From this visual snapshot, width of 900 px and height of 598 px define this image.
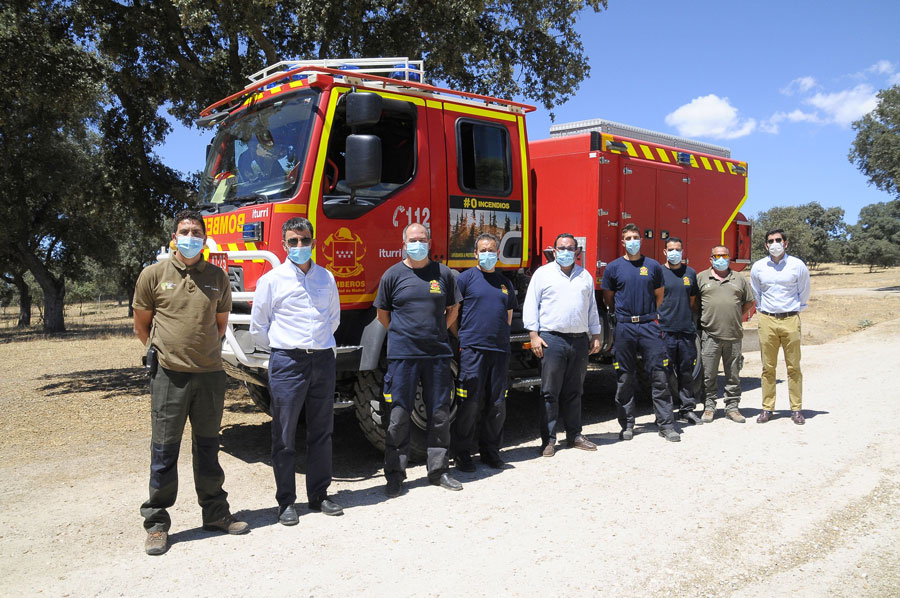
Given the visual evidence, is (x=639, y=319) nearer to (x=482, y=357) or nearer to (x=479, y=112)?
(x=482, y=357)

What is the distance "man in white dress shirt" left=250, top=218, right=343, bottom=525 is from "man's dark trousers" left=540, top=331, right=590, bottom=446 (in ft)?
7.22

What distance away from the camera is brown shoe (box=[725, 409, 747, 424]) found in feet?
24.3

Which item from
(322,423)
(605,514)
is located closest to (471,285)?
(322,423)

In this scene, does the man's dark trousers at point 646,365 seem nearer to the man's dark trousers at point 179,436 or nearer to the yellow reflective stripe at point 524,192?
the yellow reflective stripe at point 524,192

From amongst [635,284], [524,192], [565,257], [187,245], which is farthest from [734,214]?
[187,245]

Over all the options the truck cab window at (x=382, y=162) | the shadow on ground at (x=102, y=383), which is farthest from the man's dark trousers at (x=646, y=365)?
the shadow on ground at (x=102, y=383)

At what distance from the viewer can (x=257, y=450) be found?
6727mm

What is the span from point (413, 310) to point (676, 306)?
11.9 ft

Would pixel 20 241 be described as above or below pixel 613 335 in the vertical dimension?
above

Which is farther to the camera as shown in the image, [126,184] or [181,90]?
[126,184]

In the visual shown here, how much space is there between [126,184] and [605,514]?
10.3 m

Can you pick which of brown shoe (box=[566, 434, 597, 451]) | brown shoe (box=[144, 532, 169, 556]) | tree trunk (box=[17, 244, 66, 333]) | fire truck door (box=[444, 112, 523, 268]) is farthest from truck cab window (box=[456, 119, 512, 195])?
tree trunk (box=[17, 244, 66, 333])

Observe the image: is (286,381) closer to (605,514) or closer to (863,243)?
(605,514)

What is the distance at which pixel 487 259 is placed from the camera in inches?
227
